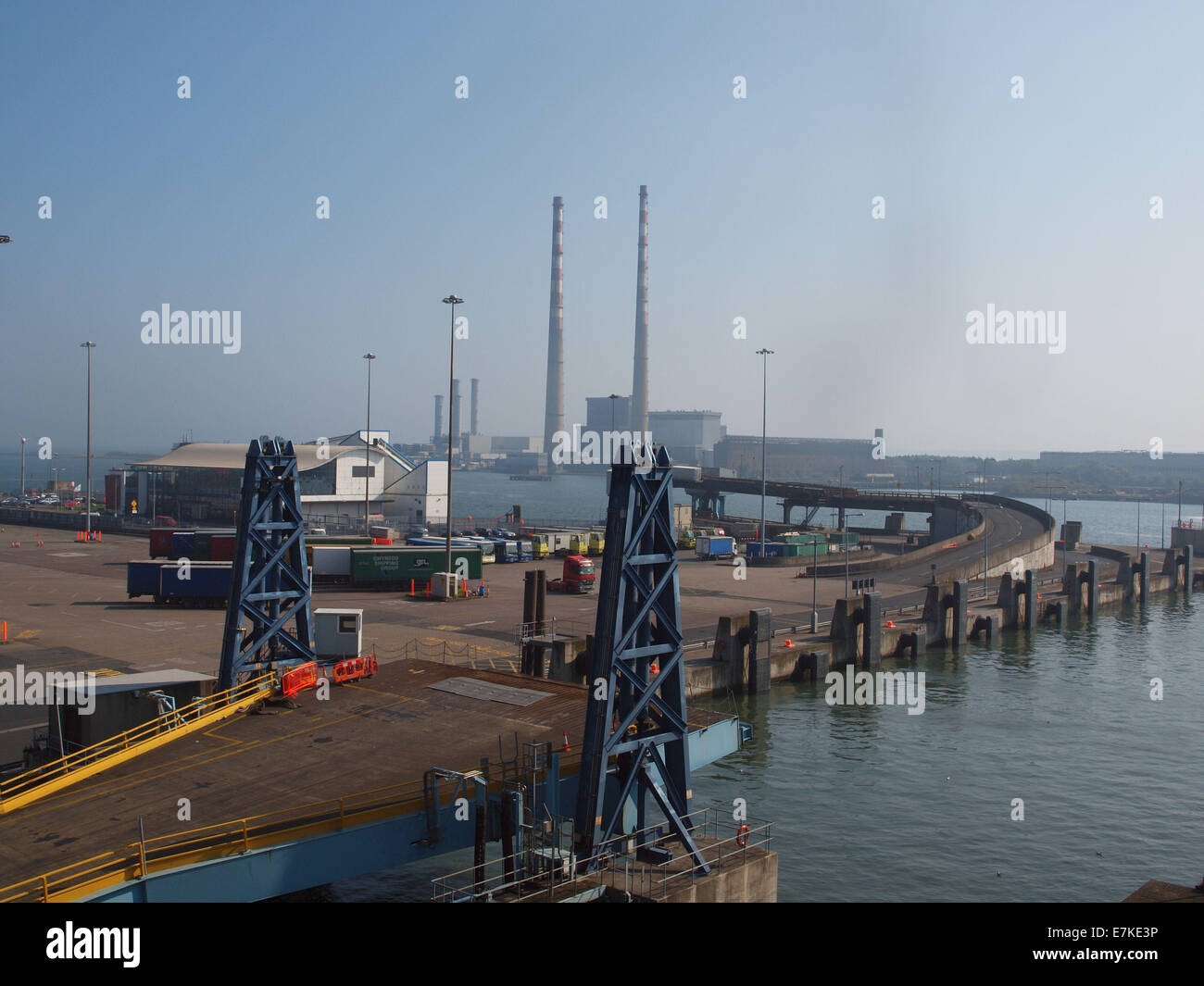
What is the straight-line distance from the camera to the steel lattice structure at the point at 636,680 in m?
18.6

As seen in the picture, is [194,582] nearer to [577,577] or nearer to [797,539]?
[577,577]

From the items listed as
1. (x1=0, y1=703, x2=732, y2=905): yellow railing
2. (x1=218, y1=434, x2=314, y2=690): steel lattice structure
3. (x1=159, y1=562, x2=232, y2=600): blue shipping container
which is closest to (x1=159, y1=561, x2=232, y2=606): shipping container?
(x1=159, y1=562, x2=232, y2=600): blue shipping container

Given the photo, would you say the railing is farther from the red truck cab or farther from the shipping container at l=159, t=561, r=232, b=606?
the red truck cab

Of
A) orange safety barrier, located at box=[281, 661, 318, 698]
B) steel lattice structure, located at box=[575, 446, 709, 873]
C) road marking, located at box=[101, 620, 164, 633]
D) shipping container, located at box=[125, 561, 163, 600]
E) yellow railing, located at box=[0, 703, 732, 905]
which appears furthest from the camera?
shipping container, located at box=[125, 561, 163, 600]

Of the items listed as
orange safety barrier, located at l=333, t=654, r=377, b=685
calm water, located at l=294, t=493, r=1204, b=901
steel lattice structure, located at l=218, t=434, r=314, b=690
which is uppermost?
steel lattice structure, located at l=218, t=434, r=314, b=690

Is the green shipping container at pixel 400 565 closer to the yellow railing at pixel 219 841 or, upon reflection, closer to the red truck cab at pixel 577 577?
the red truck cab at pixel 577 577

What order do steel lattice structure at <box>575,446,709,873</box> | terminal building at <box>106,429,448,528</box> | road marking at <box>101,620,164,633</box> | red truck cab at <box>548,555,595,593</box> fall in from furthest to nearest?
terminal building at <box>106,429,448,528</box> → red truck cab at <box>548,555,595,593</box> → road marking at <box>101,620,164,633</box> → steel lattice structure at <box>575,446,709,873</box>

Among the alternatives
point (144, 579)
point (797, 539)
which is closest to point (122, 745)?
point (144, 579)

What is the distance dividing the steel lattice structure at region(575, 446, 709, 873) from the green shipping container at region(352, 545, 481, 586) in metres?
38.1

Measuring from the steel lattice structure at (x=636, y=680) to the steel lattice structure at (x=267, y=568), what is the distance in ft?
35.2

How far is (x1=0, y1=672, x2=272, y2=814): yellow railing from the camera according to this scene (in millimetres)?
19219

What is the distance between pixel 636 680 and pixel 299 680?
10737 mm
